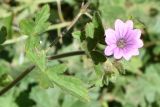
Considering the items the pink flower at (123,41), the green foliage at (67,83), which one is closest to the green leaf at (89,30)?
the pink flower at (123,41)

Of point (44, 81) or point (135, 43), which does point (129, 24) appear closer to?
point (135, 43)

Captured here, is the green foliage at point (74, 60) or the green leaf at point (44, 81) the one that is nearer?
the green leaf at point (44, 81)

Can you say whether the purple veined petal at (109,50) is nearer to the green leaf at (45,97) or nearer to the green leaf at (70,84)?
the green leaf at (70,84)

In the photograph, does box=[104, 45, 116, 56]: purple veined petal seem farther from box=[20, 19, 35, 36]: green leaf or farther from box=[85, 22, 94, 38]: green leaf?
box=[20, 19, 35, 36]: green leaf

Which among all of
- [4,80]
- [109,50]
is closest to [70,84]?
[109,50]

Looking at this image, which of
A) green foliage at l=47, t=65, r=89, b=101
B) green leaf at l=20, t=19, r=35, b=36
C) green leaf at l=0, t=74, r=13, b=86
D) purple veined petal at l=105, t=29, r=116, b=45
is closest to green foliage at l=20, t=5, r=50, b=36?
green leaf at l=20, t=19, r=35, b=36

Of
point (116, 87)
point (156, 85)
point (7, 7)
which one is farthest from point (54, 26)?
point (156, 85)

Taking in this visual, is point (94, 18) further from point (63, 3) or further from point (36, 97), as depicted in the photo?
point (63, 3)
